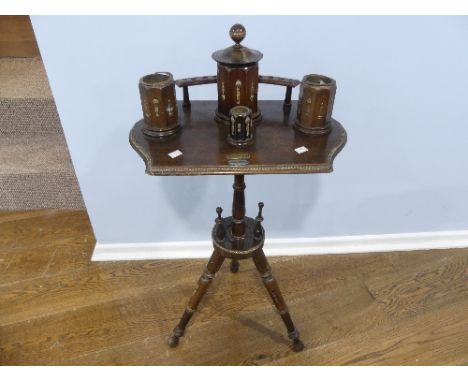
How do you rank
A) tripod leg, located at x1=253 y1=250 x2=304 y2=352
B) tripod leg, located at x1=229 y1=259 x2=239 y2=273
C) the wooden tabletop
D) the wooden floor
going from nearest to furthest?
the wooden tabletop
tripod leg, located at x1=253 y1=250 x2=304 y2=352
the wooden floor
tripod leg, located at x1=229 y1=259 x2=239 y2=273

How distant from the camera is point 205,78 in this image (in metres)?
1.15

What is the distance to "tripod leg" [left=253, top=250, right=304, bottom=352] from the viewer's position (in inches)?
52.6

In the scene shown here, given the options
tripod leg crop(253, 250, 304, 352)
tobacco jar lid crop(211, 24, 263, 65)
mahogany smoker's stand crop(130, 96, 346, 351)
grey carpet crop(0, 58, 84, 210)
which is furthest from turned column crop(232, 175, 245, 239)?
grey carpet crop(0, 58, 84, 210)

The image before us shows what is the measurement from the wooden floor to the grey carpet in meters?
0.21

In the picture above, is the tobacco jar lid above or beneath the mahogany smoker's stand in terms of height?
above

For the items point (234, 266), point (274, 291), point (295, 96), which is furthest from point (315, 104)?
point (234, 266)

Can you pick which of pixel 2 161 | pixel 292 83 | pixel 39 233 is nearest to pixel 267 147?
pixel 292 83

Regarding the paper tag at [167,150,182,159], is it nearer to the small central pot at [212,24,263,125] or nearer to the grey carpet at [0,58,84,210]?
the small central pot at [212,24,263,125]

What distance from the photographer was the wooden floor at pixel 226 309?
4.97 feet

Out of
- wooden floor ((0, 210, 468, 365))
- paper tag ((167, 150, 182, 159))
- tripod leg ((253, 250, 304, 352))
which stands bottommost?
wooden floor ((0, 210, 468, 365))

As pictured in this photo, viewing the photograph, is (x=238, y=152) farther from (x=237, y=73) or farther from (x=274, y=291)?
(x=274, y=291)

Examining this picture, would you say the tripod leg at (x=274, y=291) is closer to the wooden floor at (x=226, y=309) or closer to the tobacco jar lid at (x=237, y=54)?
the wooden floor at (x=226, y=309)

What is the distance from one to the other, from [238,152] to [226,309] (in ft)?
3.01

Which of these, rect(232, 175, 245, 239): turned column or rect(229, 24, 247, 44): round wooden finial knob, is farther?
rect(232, 175, 245, 239): turned column
